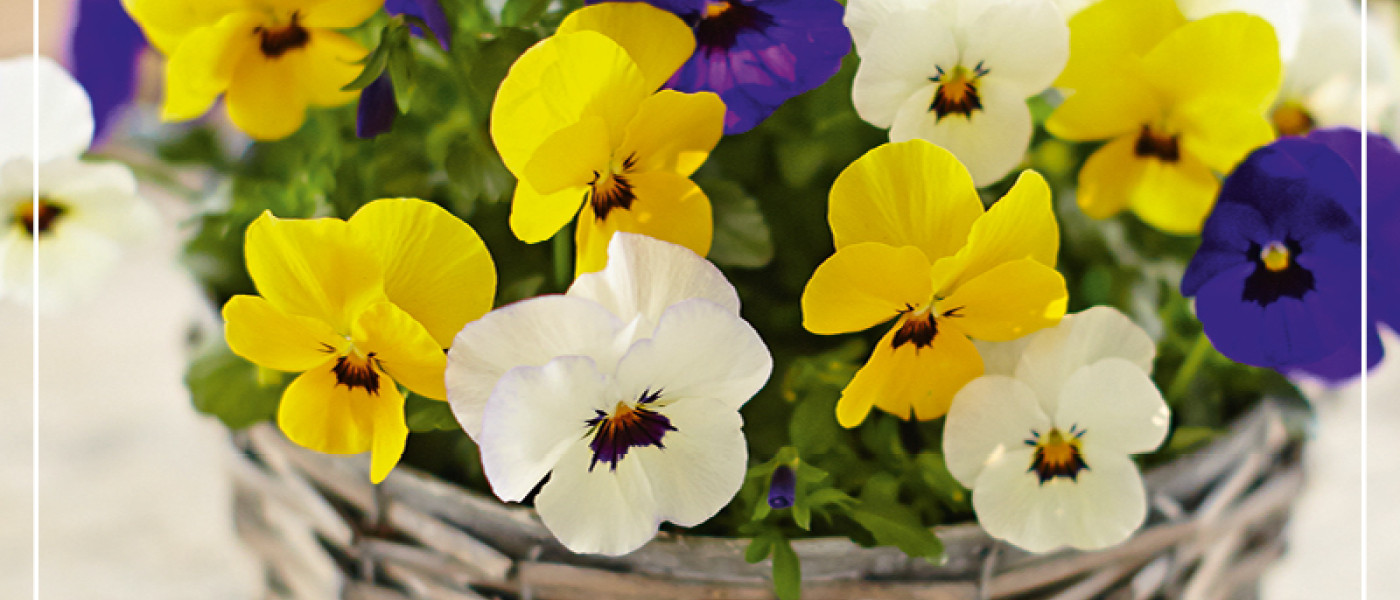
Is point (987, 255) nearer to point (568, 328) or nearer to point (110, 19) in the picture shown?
point (568, 328)

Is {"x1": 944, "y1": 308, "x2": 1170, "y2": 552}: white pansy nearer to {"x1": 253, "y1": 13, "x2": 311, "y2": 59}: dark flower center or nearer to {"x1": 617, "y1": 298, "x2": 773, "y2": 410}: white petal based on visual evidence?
{"x1": 617, "y1": 298, "x2": 773, "y2": 410}: white petal

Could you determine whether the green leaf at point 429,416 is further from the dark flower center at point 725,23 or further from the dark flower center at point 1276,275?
the dark flower center at point 1276,275

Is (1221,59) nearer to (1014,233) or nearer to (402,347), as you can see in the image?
(1014,233)

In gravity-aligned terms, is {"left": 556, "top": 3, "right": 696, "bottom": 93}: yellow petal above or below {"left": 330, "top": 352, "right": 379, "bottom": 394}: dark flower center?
above

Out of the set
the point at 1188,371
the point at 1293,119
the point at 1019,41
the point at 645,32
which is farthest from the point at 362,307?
the point at 1293,119

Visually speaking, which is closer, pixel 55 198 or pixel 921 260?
pixel 921 260

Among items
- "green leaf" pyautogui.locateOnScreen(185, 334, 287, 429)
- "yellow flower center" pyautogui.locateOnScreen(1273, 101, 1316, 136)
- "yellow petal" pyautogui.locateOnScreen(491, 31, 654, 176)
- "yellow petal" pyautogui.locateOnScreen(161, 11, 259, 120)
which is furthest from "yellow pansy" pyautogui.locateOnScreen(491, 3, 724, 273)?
"yellow flower center" pyautogui.locateOnScreen(1273, 101, 1316, 136)
